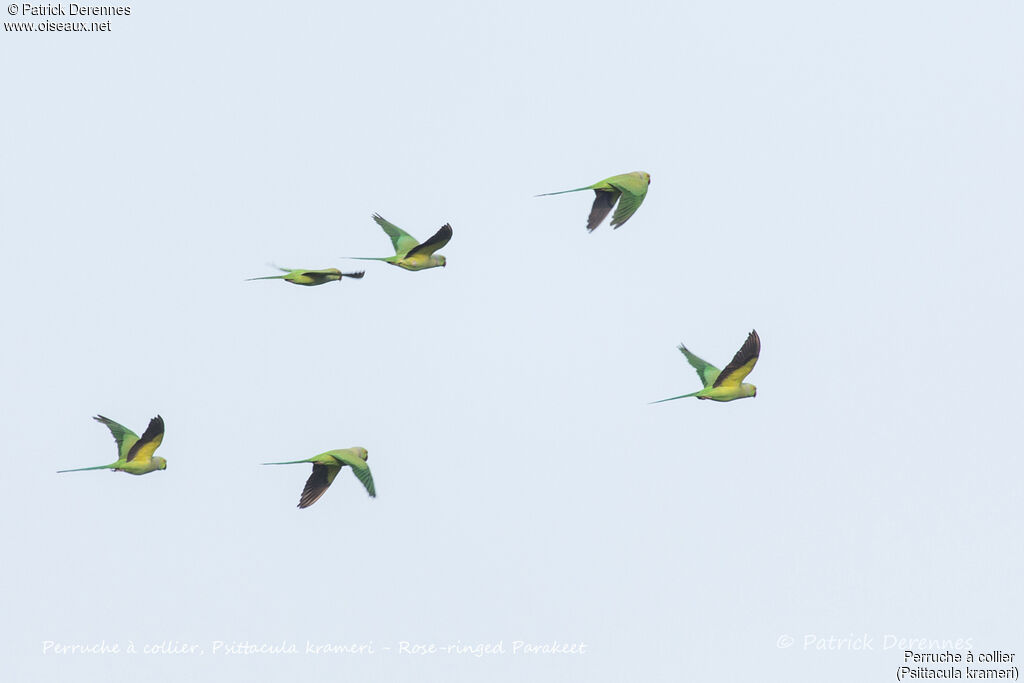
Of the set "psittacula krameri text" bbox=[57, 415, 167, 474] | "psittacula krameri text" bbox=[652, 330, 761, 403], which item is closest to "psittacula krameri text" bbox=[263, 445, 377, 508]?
"psittacula krameri text" bbox=[57, 415, 167, 474]

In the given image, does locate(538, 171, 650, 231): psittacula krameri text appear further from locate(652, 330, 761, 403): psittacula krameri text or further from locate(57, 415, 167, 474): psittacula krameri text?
locate(57, 415, 167, 474): psittacula krameri text

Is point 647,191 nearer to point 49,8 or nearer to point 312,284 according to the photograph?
point 312,284

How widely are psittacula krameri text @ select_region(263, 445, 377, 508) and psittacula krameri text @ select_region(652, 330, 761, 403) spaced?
22.2ft

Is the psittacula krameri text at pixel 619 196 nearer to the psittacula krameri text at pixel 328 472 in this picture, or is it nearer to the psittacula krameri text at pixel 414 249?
the psittacula krameri text at pixel 414 249

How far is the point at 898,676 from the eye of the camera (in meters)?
43.0

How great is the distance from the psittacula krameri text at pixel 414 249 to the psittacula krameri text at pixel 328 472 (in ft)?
14.1

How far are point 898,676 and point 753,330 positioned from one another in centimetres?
971

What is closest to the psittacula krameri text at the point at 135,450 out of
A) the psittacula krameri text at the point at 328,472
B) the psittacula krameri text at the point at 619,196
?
the psittacula krameri text at the point at 328,472

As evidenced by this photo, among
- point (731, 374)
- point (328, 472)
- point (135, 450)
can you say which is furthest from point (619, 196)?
point (135, 450)

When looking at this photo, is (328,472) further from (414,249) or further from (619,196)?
(619,196)

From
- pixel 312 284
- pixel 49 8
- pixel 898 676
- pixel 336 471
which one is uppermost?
pixel 49 8

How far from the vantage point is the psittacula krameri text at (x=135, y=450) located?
1628 inches

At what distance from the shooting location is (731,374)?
39406 mm

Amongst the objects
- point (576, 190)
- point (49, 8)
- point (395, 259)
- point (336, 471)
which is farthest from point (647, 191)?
point (49, 8)
